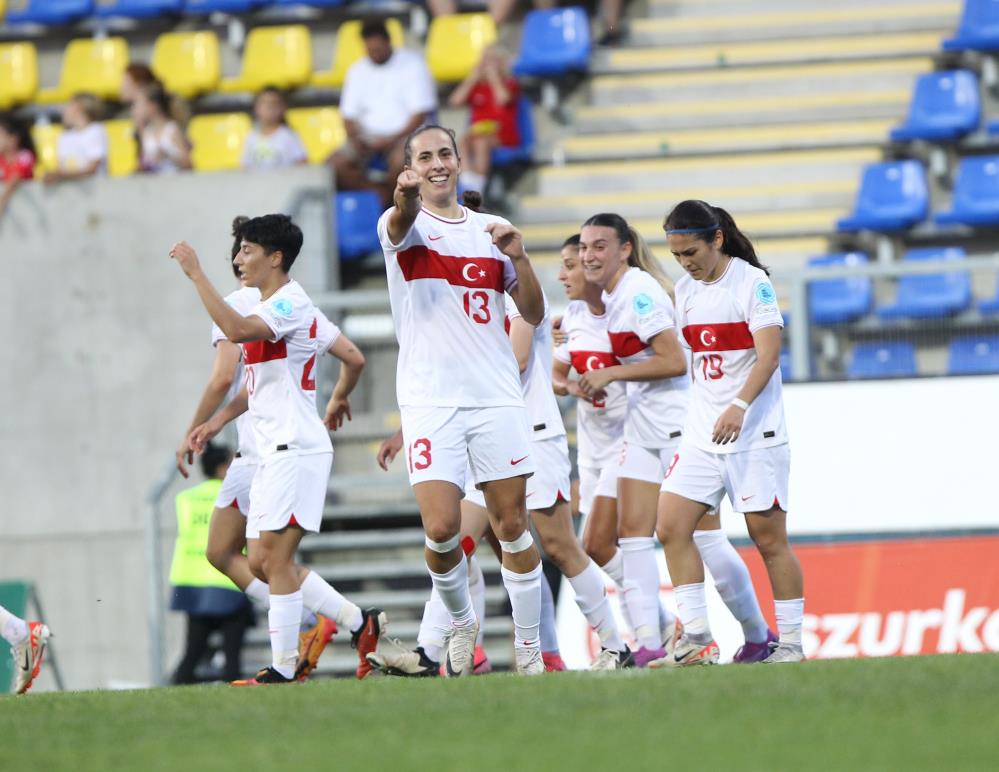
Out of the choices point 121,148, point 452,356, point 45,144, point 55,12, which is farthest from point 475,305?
point 55,12

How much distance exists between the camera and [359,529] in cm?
1484

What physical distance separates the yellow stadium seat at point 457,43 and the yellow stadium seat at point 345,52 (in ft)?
1.49

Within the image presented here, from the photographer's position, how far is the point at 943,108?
15805mm

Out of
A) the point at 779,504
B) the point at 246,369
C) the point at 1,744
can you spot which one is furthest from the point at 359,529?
the point at 1,744

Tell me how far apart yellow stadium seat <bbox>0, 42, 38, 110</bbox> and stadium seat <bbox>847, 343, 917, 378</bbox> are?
32.2 feet

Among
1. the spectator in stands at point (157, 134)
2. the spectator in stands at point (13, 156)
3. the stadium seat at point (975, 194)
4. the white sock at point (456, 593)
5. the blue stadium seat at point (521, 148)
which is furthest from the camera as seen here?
the spectator in stands at point (13, 156)

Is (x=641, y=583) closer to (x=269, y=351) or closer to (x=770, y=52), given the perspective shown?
(x=269, y=351)

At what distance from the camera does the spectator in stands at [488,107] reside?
622 inches

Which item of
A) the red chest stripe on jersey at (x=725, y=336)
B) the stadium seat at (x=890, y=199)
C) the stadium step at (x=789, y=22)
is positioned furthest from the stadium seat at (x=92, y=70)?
the red chest stripe on jersey at (x=725, y=336)

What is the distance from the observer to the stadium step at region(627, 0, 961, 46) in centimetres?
1709

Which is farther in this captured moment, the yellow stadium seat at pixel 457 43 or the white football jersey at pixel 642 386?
the yellow stadium seat at pixel 457 43

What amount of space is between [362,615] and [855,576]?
13.2 ft

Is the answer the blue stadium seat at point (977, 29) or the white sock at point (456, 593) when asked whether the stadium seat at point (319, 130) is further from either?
the white sock at point (456, 593)

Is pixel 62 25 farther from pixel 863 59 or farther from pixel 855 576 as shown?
pixel 855 576
